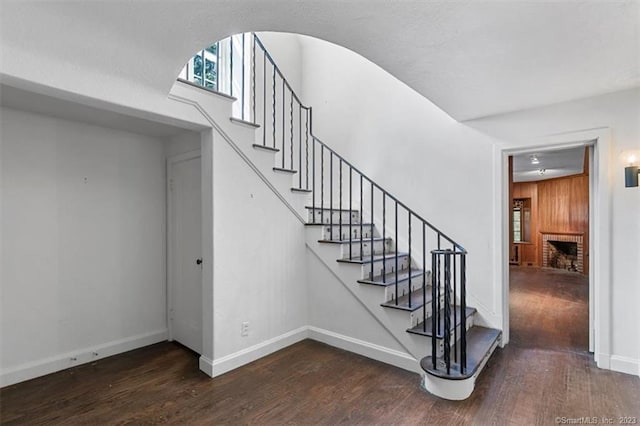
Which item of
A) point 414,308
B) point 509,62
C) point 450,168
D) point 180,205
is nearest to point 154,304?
point 180,205

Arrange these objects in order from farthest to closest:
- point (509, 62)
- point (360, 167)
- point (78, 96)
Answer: point (360, 167) → point (509, 62) → point (78, 96)

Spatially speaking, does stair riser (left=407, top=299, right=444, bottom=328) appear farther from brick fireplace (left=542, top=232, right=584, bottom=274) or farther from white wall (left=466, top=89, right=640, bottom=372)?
brick fireplace (left=542, top=232, right=584, bottom=274)

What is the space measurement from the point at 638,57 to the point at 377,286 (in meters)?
2.51

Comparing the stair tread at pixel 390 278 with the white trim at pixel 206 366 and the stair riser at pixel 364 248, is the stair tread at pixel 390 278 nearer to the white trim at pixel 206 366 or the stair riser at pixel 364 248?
the stair riser at pixel 364 248

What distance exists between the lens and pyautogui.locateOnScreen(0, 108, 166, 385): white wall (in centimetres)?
268

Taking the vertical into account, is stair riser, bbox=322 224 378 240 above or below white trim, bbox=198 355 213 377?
above

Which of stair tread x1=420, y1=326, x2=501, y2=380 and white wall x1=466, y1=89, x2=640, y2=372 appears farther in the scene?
white wall x1=466, y1=89, x2=640, y2=372

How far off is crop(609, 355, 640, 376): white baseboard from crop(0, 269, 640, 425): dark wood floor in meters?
0.09

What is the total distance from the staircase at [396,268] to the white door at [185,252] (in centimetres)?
82

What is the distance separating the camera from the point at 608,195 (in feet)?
9.26

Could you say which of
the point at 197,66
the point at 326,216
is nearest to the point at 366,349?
the point at 326,216

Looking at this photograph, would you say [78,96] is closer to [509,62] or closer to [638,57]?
[509,62]

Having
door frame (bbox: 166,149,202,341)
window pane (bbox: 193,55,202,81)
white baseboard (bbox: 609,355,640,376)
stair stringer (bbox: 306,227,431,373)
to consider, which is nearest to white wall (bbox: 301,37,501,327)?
white baseboard (bbox: 609,355,640,376)

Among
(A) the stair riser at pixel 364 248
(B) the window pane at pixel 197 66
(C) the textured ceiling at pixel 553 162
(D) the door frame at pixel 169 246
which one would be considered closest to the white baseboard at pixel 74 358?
(D) the door frame at pixel 169 246
